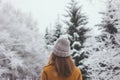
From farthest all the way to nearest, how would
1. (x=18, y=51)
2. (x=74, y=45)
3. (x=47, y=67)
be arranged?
(x=18, y=51) < (x=74, y=45) < (x=47, y=67)

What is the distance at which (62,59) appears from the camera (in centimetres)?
432

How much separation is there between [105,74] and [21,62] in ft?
91.0

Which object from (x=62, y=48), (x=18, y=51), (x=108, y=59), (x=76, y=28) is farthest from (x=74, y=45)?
(x=62, y=48)

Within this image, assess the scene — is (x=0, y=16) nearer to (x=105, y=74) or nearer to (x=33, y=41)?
(x=33, y=41)

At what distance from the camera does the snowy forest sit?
17.5 meters

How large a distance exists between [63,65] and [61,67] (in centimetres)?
3

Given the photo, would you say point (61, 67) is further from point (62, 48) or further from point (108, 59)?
point (108, 59)

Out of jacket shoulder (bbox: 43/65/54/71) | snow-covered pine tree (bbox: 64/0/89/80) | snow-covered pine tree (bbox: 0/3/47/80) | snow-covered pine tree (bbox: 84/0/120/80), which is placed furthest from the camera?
snow-covered pine tree (bbox: 0/3/47/80)

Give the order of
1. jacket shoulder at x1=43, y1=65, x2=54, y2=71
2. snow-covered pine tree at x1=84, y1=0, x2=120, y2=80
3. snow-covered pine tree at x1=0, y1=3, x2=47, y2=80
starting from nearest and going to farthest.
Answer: jacket shoulder at x1=43, y1=65, x2=54, y2=71, snow-covered pine tree at x1=84, y1=0, x2=120, y2=80, snow-covered pine tree at x1=0, y1=3, x2=47, y2=80

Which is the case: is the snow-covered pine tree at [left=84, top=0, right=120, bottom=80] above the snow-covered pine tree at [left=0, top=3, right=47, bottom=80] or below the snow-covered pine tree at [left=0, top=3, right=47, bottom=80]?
above

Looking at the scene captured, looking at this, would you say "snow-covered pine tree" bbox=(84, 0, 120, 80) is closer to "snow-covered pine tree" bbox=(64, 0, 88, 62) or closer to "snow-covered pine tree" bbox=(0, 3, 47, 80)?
"snow-covered pine tree" bbox=(64, 0, 88, 62)

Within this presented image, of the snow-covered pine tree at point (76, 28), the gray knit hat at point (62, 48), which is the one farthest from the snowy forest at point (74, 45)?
the gray knit hat at point (62, 48)

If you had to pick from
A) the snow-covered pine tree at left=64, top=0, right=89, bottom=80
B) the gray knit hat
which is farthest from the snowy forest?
the gray knit hat

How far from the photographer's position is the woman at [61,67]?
4.26 m
